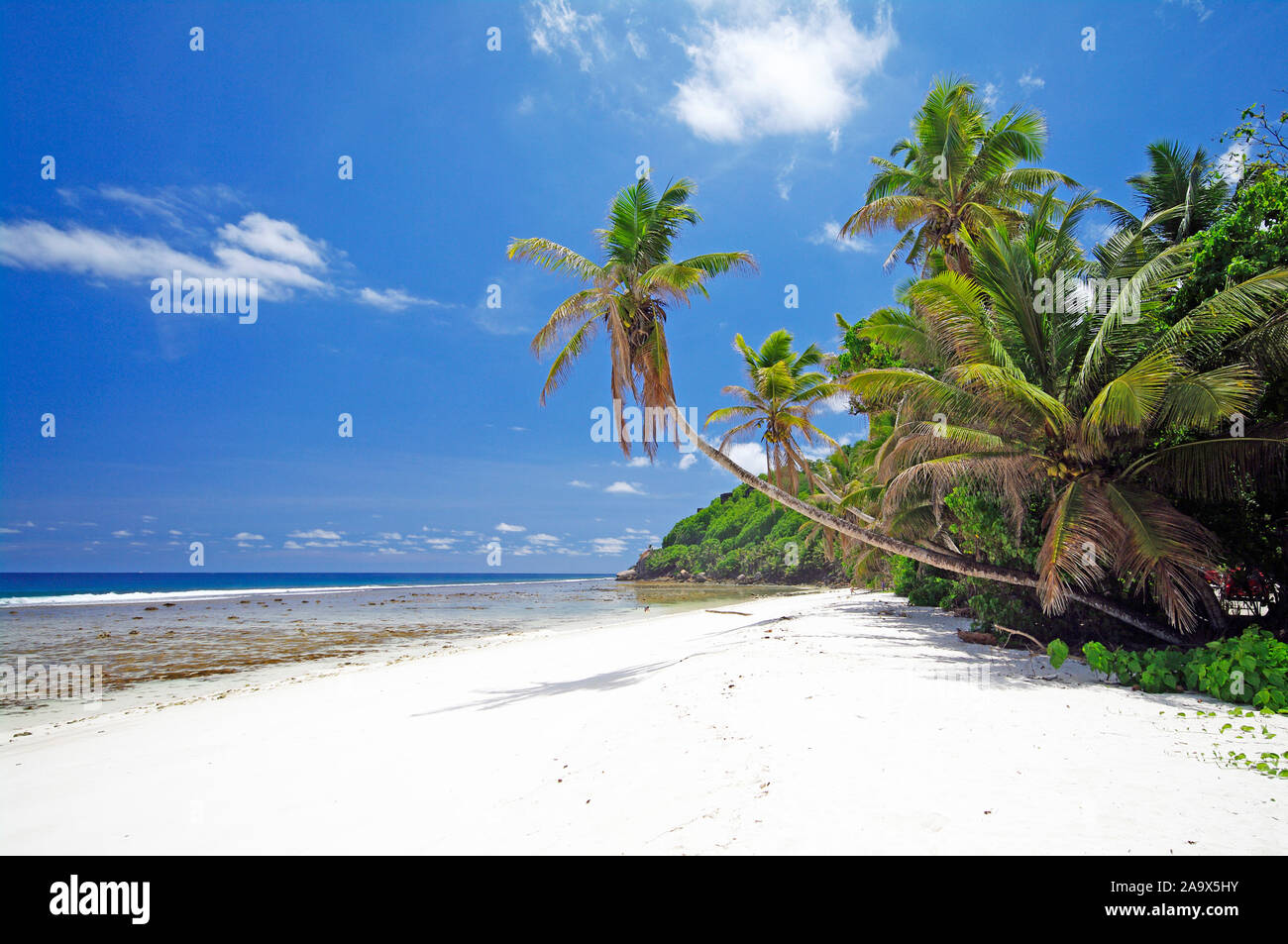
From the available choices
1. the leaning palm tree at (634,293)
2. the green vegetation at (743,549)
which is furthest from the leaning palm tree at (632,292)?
the green vegetation at (743,549)

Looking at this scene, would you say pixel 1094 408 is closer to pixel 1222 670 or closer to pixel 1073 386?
pixel 1073 386

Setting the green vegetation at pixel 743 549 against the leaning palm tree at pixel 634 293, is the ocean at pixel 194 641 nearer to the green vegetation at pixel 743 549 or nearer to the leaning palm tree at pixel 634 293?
the leaning palm tree at pixel 634 293

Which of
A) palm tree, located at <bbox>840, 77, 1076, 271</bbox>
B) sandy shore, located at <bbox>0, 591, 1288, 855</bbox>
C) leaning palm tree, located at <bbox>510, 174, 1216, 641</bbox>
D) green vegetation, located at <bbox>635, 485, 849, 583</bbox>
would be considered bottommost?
green vegetation, located at <bbox>635, 485, 849, 583</bbox>

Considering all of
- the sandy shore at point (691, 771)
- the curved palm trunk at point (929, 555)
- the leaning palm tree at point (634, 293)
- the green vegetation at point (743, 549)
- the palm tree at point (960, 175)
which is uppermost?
the palm tree at point (960, 175)

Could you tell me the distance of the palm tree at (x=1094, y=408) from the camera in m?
6.68

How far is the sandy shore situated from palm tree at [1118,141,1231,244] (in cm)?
1077

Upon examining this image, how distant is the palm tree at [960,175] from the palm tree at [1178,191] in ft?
5.62

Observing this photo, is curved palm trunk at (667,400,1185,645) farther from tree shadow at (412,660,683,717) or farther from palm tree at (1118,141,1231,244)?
palm tree at (1118,141,1231,244)

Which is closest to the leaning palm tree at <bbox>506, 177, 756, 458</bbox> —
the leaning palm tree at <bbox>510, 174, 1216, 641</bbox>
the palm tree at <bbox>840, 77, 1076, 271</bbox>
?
the leaning palm tree at <bbox>510, 174, 1216, 641</bbox>

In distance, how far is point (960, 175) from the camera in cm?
1398

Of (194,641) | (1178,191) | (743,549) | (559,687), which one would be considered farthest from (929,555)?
(743,549)

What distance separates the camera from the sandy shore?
119 inches
